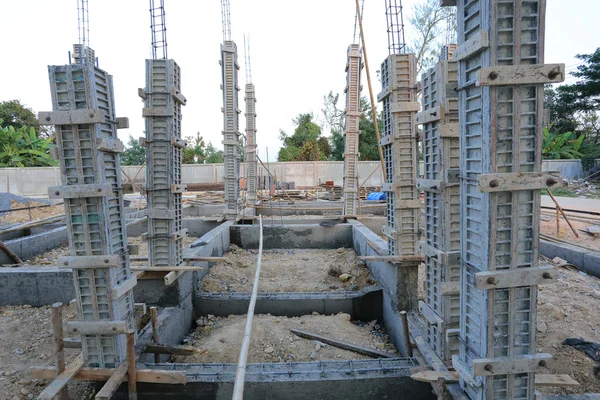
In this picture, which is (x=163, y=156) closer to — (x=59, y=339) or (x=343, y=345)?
(x=59, y=339)

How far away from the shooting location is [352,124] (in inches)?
394

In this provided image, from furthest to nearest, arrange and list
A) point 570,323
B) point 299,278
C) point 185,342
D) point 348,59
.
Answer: point 348,59 < point 299,278 < point 185,342 < point 570,323

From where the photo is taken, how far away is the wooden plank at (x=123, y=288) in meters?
3.38

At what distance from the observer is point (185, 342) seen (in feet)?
17.4

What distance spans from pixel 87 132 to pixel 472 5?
3.35 meters

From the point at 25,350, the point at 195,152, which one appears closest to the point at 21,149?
the point at 195,152

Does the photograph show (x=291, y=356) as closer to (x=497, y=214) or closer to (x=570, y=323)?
(x=497, y=214)

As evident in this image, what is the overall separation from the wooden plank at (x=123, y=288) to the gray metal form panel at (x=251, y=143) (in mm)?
9023

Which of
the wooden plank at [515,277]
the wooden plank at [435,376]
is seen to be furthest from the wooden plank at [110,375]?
the wooden plank at [515,277]

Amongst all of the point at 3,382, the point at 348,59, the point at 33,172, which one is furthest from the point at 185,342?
the point at 33,172

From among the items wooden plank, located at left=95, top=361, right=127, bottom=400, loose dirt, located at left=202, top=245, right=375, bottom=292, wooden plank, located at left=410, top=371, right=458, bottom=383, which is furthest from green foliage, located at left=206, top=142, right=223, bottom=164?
wooden plank, located at left=410, top=371, right=458, bottom=383

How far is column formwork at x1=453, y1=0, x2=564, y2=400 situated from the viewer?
7.42ft

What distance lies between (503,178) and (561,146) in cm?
2839

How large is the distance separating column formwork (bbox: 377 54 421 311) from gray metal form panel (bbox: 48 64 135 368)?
3.72m
